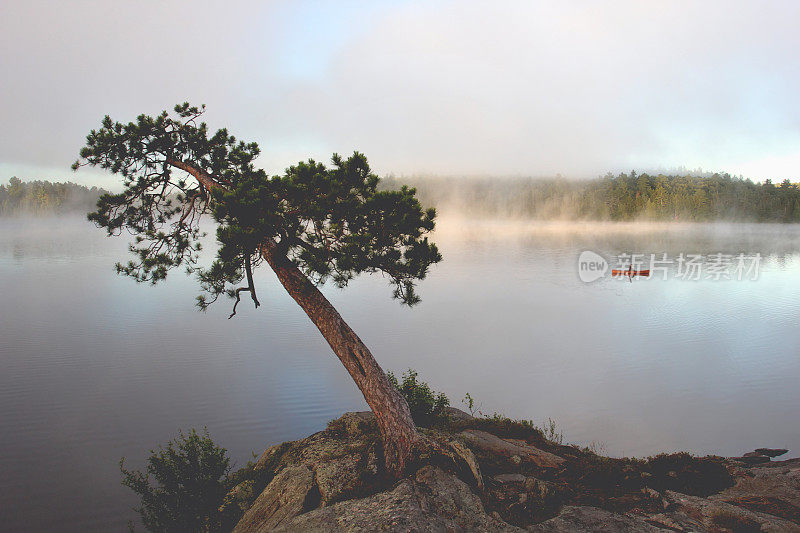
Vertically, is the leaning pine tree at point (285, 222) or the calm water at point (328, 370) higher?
the leaning pine tree at point (285, 222)

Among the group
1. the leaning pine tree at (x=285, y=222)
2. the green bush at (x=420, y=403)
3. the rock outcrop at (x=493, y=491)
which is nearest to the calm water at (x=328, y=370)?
the rock outcrop at (x=493, y=491)

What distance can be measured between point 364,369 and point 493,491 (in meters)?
3.13

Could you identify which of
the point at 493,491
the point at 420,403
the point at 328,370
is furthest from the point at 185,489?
the point at 328,370

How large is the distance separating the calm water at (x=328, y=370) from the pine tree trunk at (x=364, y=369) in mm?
7620

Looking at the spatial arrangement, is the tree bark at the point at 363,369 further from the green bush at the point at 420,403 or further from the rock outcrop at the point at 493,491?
the green bush at the point at 420,403

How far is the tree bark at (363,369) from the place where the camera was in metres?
8.16

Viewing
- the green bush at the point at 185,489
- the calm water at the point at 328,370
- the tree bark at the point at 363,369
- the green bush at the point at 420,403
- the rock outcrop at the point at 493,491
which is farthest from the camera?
the calm water at the point at 328,370

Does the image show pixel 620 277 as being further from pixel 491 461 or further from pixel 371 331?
pixel 491 461

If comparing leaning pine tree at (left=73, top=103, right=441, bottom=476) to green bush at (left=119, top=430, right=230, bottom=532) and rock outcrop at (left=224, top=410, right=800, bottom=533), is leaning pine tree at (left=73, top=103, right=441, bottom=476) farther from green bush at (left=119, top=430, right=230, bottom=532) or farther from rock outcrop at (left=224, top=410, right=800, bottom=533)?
green bush at (left=119, top=430, right=230, bottom=532)

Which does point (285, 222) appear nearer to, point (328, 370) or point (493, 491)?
point (493, 491)

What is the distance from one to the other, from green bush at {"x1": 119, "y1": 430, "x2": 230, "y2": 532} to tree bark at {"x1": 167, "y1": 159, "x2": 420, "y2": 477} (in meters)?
3.54

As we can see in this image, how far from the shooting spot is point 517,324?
33.2 meters

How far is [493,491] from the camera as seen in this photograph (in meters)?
7.80

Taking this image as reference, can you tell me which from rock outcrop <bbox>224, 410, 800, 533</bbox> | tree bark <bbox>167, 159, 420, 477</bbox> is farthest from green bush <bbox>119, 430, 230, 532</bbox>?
tree bark <bbox>167, 159, 420, 477</bbox>
